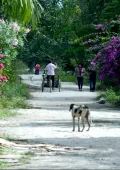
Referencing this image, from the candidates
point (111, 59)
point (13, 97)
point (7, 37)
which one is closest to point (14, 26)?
point (7, 37)

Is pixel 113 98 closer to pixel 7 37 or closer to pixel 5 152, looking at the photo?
pixel 7 37

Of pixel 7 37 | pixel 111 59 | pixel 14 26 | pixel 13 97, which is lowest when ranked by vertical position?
pixel 13 97

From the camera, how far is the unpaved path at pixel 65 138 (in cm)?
1196

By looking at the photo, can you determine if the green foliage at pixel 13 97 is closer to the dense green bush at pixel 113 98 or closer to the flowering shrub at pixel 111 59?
the flowering shrub at pixel 111 59

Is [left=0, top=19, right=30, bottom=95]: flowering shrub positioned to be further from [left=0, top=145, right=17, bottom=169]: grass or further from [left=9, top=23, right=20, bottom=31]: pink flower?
[left=0, top=145, right=17, bottom=169]: grass

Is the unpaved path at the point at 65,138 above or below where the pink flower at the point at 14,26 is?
below

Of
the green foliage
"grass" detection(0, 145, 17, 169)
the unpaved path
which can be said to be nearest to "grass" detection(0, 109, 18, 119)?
the unpaved path

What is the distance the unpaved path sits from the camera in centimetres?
1196

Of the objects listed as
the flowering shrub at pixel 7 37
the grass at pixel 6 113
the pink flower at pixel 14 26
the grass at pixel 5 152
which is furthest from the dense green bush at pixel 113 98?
the grass at pixel 5 152

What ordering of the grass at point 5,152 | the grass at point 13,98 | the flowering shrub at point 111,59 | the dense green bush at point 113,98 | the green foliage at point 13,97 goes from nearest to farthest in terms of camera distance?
the grass at point 5,152 → the grass at point 13,98 → the green foliage at point 13,97 → the flowering shrub at point 111,59 → the dense green bush at point 113,98

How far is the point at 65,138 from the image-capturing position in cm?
1594

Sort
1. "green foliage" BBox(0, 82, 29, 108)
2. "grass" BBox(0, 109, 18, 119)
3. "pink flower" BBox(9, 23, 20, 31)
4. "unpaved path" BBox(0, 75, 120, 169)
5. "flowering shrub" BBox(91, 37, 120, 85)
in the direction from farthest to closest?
"pink flower" BBox(9, 23, 20, 31) < "flowering shrub" BBox(91, 37, 120, 85) < "green foliage" BBox(0, 82, 29, 108) < "grass" BBox(0, 109, 18, 119) < "unpaved path" BBox(0, 75, 120, 169)

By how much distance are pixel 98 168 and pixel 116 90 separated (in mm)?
24725

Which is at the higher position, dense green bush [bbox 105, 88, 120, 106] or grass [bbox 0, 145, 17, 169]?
grass [bbox 0, 145, 17, 169]
